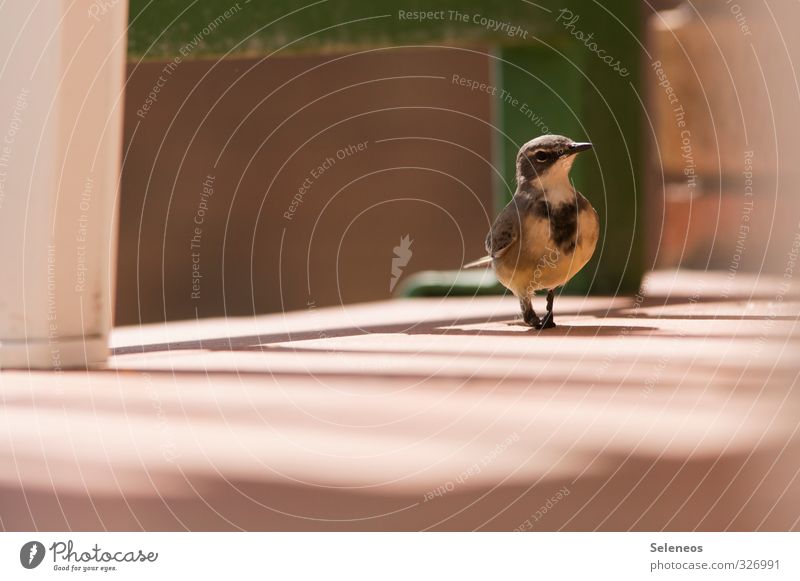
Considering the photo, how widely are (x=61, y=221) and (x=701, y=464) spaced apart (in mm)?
1115

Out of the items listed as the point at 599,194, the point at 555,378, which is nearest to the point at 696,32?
the point at 599,194

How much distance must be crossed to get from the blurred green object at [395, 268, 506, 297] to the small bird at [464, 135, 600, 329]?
127 centimetres

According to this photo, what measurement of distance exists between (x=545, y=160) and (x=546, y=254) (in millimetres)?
187

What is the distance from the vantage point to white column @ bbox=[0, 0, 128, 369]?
167 centimetres

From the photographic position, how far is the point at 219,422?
1344 mm

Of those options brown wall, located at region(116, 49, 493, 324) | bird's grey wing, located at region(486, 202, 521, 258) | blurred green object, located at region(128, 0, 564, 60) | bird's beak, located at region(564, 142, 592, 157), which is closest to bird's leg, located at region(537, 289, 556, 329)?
bird's grey wing, located at region(486, 202, 521, 258)

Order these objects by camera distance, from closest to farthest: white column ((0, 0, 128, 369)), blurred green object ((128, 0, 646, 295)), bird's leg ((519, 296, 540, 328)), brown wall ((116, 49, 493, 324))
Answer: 1. white column ((0, 0, 128, 369))
2. bird's leg ((519, 296, 540, 328))
3. blurred green object ((128, 0, 646, 295))
4. brown wall ((116, 49, 493, 324))

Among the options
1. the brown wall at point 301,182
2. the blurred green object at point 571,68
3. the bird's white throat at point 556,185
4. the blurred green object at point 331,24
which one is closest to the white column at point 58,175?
the blurred green object at point 331,24

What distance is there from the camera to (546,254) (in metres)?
1.87

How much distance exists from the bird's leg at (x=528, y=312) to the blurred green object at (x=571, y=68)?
107 centimetres

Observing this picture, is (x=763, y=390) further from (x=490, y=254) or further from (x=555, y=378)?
(x=490, y=254)

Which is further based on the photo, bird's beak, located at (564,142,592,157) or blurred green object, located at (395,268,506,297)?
blurred green object, located at (395,268,506,297)

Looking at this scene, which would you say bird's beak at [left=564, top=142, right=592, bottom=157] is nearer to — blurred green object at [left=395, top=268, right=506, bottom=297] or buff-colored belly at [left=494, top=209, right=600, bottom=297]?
buff-colored belly at [left=494, top=209, right=600, bottom=297]

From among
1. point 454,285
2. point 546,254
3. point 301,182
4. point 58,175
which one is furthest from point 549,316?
point 301,182
